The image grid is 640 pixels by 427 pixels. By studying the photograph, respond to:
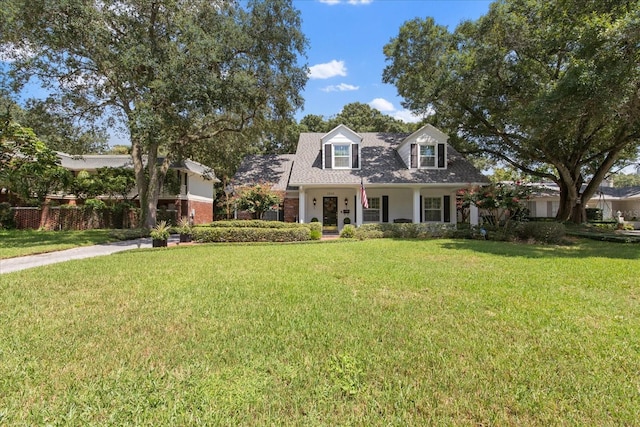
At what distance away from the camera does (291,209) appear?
19156 mm

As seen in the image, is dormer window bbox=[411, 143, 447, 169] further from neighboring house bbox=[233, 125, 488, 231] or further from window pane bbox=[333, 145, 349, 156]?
window pane bbox=[333, 145, 349, 156]

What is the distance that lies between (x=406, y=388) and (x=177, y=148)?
62.3 feet

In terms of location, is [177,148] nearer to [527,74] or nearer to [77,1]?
[77,1]

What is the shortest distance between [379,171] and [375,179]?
96 centimetres

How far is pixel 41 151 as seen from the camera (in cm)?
1292

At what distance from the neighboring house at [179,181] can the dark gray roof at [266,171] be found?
4.73 metres

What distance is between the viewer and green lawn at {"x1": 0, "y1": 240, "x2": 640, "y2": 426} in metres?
2.48

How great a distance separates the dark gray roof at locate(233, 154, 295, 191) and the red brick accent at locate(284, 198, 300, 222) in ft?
2.93

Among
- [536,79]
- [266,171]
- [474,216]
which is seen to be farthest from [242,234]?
[536,79]

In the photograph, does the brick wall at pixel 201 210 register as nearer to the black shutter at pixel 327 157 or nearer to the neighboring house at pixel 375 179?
the neighboring house at pixel 375 179

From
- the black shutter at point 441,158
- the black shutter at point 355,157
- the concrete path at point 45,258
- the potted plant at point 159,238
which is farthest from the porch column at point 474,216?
the concrete path at point 45,258

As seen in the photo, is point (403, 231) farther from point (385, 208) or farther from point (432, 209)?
point (432, 209)

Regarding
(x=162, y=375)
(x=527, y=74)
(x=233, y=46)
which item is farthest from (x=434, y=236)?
(x=162, y=375)

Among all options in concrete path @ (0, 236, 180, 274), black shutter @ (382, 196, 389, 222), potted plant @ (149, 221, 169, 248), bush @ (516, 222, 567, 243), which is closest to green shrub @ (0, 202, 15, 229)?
concrete path @ (0, 236, 180, 274)
